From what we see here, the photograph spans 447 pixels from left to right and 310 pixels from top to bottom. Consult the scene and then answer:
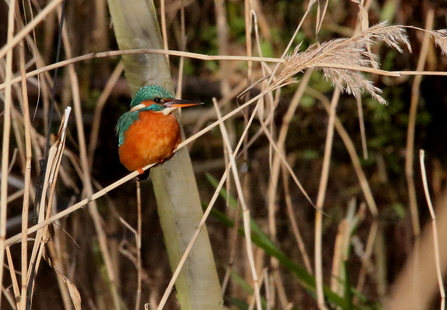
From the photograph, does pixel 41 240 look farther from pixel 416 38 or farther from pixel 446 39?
pixel 416 38

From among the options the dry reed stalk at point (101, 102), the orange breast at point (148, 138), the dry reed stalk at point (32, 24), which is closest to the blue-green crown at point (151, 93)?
the orange breast at point (148, 138)

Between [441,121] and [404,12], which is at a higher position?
[404,12]

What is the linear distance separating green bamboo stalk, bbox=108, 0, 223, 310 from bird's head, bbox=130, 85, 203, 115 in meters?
0.06

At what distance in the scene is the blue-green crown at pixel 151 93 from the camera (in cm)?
188

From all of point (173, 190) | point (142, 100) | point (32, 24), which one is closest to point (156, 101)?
point (142, 100)

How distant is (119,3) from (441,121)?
4.38 meters

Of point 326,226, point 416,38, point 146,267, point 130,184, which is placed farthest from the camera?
point 130,184

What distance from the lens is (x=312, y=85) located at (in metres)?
5.55

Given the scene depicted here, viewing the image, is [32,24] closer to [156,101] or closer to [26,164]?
[26,164]

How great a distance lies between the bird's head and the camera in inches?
75.4

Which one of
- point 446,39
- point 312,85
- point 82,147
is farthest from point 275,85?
point 312,85

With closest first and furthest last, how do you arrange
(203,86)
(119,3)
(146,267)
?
(119,3) → (146,267) → (203,86)

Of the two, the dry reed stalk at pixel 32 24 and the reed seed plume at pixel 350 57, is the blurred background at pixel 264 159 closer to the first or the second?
the reed seed plume at pixel 350 57

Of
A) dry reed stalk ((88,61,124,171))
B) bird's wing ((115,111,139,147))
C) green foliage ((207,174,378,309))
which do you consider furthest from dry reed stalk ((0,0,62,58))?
dry reed stalk ((88,61,124,171))
